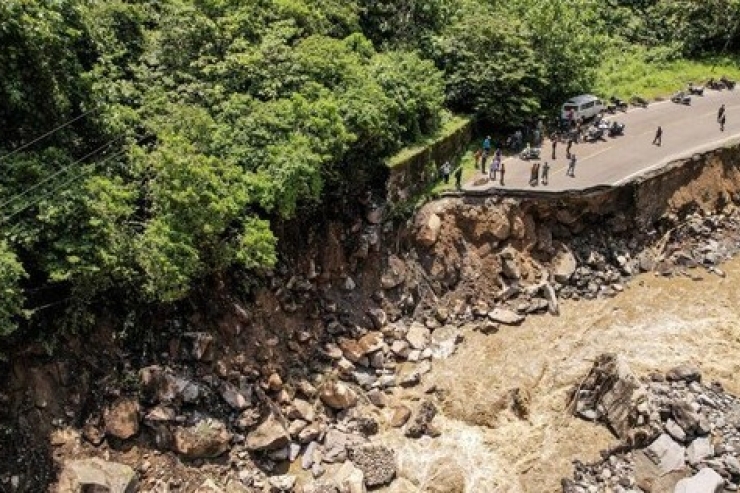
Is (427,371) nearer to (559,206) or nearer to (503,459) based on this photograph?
(503,459)

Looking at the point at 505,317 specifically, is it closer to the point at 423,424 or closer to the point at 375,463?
the point at 423,424

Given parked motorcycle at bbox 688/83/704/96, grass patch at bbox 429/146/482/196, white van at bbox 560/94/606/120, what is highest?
white van at bbox 560/94/606/120

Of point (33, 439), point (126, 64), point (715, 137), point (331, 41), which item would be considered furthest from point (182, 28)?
point (715, 137)

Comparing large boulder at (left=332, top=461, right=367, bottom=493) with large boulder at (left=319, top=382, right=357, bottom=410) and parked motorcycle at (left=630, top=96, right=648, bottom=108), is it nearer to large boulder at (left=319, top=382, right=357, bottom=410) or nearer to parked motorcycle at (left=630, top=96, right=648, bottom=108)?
large boulder at (left=319, top=382, right=357, bottom=410)

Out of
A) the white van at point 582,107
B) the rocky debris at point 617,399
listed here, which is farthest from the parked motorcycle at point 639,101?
the rocky debris at point 617,399

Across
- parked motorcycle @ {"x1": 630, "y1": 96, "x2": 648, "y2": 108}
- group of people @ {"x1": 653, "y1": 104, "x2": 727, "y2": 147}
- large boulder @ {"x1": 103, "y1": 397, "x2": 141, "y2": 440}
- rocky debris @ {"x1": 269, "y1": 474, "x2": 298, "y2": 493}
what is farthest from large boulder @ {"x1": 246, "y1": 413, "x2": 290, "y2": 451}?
parked motorcycle @ {"x1": 630, "y1": 96, "x2": 648, "y2": 108}

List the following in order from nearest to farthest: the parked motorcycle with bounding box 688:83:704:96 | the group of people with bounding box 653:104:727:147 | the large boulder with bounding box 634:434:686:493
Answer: the large boulder with bounding box 634:434:686:493
the group of people with bounding box 653:104:727:147
the parked motorcycle with bounding box 688:83:704:96

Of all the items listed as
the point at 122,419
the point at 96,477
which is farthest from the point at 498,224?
the point at 96,477

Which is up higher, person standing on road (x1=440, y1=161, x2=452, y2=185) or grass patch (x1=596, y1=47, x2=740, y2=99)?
grass patch (x1=596, y1=47, x2=740, y2=99)
